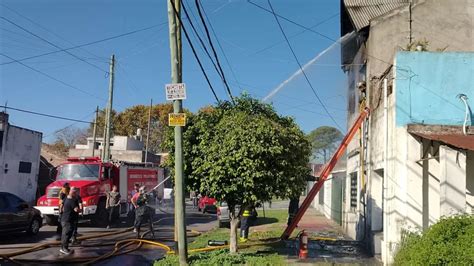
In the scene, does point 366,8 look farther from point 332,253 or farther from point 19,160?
point 19,160

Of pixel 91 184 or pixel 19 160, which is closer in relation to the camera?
pixel 91 184

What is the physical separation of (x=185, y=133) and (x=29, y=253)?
5.30 m

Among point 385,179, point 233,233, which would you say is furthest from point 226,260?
point 385,179

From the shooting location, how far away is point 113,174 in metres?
21.9

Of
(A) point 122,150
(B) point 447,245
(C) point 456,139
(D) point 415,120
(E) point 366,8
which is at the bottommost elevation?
(B) point 447,245

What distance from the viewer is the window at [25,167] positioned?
89.0 feet

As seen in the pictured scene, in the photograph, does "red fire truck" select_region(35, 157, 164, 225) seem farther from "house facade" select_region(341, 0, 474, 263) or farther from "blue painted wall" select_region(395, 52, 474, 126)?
"blue painted wall" select_region(395, 52, 474, 126)

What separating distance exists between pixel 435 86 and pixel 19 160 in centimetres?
2279

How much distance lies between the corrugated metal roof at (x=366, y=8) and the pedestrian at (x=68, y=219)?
9182 millimetres

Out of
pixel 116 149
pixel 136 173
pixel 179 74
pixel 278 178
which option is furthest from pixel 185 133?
pixel 116 149

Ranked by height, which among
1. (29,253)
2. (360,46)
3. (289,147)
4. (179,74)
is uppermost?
(360,46)

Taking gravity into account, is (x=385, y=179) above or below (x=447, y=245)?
above

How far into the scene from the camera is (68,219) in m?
13.1

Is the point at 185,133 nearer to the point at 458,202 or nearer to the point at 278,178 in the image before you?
the point at 278,178
